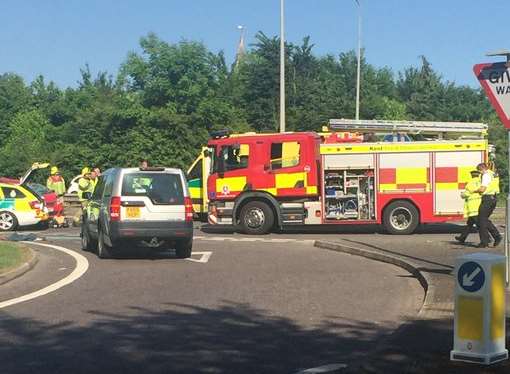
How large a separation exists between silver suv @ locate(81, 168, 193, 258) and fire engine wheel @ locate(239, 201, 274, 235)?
6171mm

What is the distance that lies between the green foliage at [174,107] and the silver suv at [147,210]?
98.6 feet

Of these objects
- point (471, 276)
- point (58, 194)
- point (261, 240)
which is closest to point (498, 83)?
point (471, 276)

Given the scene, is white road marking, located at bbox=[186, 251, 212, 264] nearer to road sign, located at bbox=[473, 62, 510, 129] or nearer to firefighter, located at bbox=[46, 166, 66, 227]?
road sign, located at bbox=[473, 62, 510, 129]

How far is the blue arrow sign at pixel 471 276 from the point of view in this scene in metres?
6.41

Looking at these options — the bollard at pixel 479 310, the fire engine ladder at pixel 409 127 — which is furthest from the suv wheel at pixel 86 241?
the bollard at pixel 479 310

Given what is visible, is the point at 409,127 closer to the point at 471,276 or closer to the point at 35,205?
the point at 35,205

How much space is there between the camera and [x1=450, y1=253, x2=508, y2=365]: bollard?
6.39 metres

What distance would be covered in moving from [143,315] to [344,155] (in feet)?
41.7

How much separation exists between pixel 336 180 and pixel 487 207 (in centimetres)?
552

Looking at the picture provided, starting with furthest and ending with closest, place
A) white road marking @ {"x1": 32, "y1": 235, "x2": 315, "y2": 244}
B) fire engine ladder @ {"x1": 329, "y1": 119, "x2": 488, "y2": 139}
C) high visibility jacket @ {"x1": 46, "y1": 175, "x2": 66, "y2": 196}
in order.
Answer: high visibility jacket @ {"x1": 46, "y1": 175, "x2": 66, "y2": 196}
fire engine ladder @ {"x1": 329, "y1": 119, "x2": 488, "y2": 139}
white road marking @ {"x1": 32, "y1": 235, "x2": 315, "y2": 244}

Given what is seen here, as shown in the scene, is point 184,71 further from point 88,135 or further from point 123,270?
point 123,270

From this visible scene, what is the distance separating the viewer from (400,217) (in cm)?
2097

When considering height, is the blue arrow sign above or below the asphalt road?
above

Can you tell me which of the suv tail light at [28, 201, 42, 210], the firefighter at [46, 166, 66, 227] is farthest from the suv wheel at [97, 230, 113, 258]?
the firefighter at [46, 166, 66, 227]
